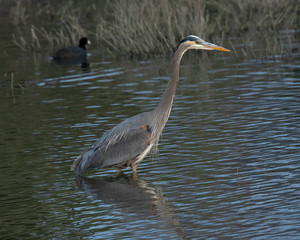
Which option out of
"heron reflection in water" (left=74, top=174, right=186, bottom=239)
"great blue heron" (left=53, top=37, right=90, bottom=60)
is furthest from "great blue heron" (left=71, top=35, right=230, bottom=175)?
"great blue heron" (left=53, top=37, right=90, bottom=60)

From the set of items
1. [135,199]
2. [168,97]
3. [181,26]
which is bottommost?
[135,199]

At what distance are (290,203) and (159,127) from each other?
2457 millimetres

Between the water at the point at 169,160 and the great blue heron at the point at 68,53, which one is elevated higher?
the great blue heron at the point at 68,53

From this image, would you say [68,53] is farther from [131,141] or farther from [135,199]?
[135,199]

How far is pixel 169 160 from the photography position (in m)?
9.36

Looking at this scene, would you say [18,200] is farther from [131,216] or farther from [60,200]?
[131,216]

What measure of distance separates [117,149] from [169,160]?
3.08 ft

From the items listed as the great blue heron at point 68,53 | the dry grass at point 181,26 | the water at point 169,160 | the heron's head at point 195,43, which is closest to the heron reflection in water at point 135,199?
the water at point 169,160

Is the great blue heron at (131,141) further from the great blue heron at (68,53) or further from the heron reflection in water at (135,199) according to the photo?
the great blue heron at (68,53)

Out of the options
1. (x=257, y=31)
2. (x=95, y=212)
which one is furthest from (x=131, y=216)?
(x=257, y=31)

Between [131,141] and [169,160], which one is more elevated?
[131,141]

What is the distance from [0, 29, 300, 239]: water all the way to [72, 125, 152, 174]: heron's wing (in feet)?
0.85

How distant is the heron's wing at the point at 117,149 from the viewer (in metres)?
8.72

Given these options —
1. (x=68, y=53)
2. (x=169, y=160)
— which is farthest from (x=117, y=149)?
(x=68, y=53)
